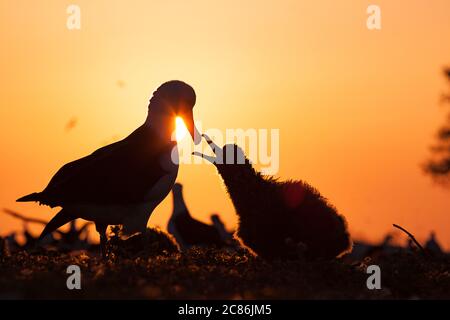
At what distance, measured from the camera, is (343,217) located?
11.2 meters

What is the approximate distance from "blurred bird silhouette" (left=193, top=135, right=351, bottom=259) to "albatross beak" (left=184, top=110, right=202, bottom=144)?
1.50m

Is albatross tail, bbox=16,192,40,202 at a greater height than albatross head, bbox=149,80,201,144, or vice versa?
albatross head, bbox=149,80,201,144

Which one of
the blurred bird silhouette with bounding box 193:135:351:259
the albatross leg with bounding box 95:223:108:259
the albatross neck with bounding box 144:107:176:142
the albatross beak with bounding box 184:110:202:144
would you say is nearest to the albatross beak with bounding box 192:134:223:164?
the blurred bird silhouette with bounding box 193:135:351:259

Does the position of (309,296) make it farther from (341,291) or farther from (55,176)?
(55,176)

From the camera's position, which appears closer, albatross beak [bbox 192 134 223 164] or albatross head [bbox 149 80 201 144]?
albatross beak [bbox 192 134 223 164]

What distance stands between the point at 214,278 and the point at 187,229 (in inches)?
314

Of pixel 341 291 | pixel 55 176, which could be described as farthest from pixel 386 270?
pixel 55 176

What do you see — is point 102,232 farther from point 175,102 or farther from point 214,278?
point 214,278

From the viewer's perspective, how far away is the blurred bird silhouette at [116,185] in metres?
11.2

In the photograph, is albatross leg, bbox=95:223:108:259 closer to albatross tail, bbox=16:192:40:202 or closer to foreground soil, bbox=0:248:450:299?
foreground soil, bbox=0:248:450:299

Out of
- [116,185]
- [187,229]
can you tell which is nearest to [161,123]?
[116,185]

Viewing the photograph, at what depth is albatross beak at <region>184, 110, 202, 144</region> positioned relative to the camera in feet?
41.6
